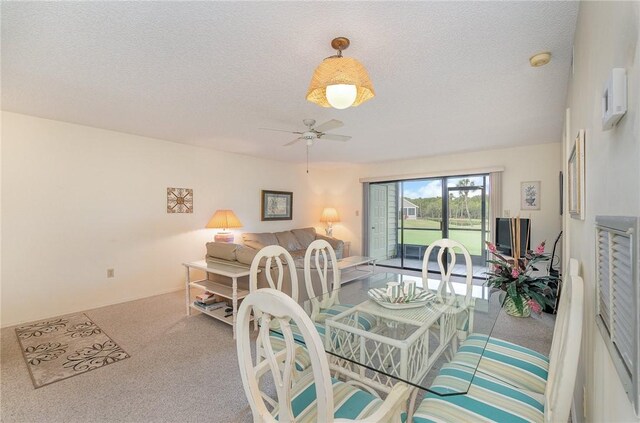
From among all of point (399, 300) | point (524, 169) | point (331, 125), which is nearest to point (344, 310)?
point (399, 300)

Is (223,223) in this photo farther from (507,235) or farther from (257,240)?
(507,235)

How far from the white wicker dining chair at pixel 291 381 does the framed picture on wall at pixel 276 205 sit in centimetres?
473

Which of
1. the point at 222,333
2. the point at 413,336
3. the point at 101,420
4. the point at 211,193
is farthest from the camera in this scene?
the point at 211,193

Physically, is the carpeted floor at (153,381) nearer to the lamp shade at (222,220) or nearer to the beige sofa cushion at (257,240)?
the lamp shade at (222,220)

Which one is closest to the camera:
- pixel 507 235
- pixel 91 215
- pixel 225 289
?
pixel 225 289

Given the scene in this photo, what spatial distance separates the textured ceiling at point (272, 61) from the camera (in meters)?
1.62

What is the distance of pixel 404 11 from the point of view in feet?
5.21

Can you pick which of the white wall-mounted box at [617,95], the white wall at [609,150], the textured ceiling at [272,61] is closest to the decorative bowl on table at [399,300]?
the white wall at [609,150]

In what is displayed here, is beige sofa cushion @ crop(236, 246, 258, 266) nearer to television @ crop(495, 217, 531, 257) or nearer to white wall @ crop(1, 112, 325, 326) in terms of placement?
white wall @ crop(1, 112, 325, 326)

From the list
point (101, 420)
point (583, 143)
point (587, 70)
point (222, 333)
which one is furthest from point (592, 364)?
point (222, 333)

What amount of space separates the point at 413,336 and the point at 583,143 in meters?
1.31

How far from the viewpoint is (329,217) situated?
22.1ft

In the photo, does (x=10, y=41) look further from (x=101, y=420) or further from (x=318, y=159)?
(x=318, y=159)

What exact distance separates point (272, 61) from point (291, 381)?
2.07 meters
